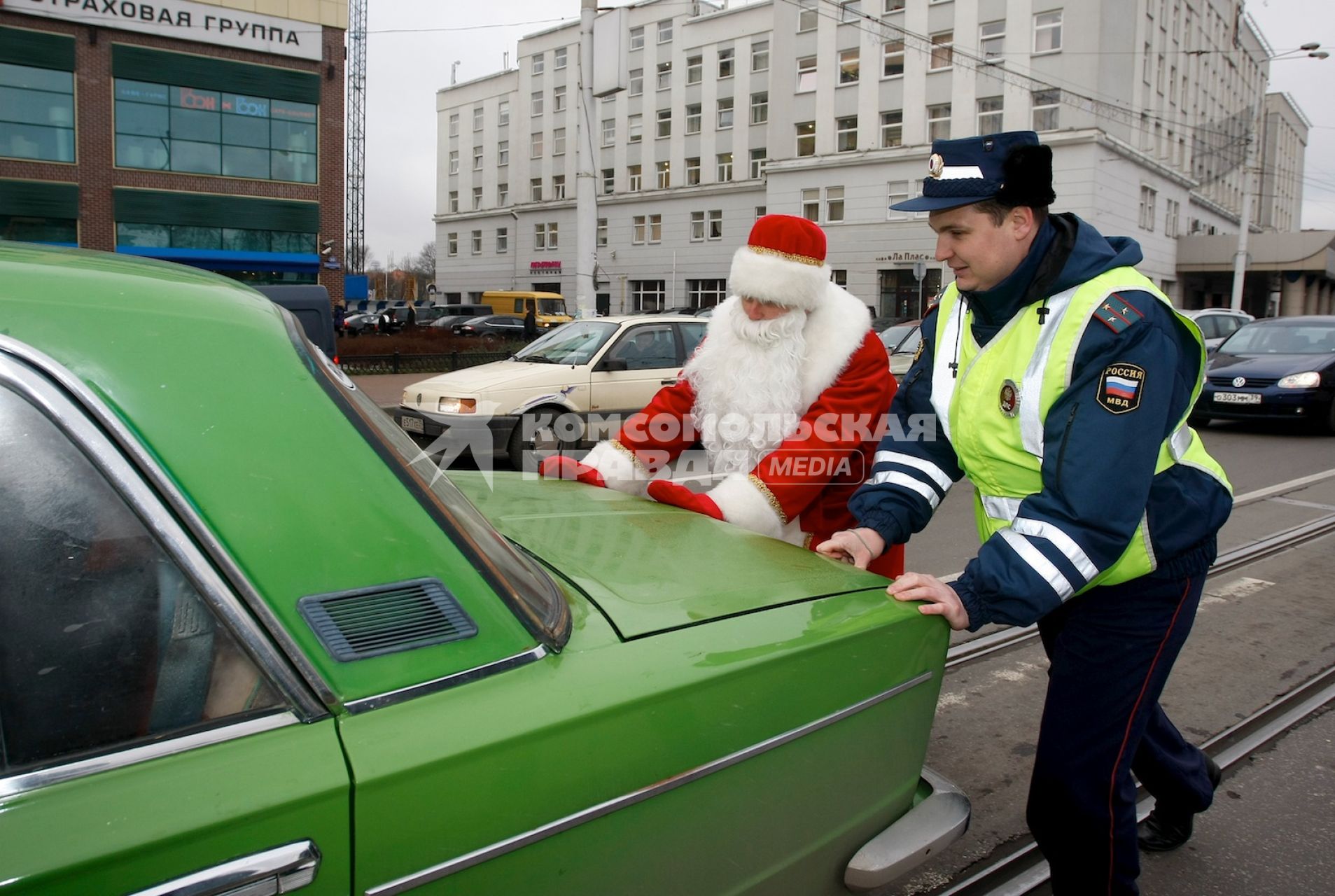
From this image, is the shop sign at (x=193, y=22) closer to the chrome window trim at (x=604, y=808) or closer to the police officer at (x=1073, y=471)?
the police officer at (x=1073, y=471)

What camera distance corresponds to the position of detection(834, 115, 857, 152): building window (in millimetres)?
40312

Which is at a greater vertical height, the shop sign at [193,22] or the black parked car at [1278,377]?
the shop sign at [193,22]

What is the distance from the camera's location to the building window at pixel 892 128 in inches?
1531

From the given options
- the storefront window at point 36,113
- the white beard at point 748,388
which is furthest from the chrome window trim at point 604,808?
the storefront window at point 36,113

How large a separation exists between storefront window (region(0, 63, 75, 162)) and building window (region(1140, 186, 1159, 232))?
39134mm

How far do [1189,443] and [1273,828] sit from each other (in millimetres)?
1625

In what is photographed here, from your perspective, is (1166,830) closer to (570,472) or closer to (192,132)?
(570,472)

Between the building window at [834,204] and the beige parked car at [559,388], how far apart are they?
32.1 meters

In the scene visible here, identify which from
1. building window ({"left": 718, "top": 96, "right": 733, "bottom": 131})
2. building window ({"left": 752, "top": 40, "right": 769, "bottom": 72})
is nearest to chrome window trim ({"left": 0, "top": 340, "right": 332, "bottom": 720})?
building window ({"left": 752, "top": 40, "right": 769, "bottom": 72})

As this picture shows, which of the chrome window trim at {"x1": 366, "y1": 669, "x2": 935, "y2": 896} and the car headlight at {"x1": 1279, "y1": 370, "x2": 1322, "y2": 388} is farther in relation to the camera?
the car headlight at {"x1": 1279, "y1": 370, "x2": 1322, "y2": 388}

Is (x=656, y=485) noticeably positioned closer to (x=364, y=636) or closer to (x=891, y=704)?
(x=891, y=704)

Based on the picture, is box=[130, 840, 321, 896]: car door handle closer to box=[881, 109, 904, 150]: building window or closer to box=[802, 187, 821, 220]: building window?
box=[881, 109, 904, 150]: building window

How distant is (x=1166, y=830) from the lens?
282 cm

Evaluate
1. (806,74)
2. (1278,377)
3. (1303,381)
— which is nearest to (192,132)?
(806,74)
